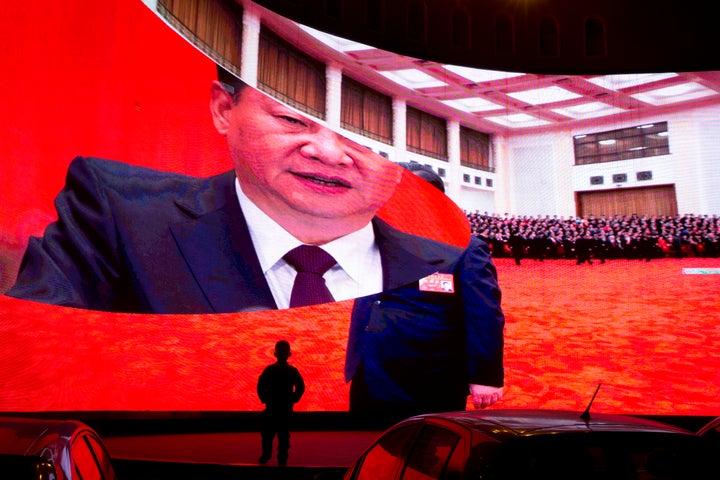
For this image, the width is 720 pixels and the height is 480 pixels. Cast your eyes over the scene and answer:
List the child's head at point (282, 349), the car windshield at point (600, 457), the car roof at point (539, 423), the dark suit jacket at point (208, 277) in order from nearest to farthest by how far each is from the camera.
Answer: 1. the car windshield at point (600, 457)
2. the car roof at point (539, 423)
3. the child's head at point (282, 349)
4. the dark suit jacket at point (208, 277)

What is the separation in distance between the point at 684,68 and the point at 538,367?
4.86 meters

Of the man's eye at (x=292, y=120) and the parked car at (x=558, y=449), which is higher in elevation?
the man's eye at (x=292, y=120)

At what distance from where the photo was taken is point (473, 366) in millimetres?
7000

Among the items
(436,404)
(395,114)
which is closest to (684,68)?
(395,114)

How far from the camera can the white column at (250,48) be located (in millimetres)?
7383

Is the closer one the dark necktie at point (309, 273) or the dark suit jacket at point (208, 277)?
the dark suit jacket at point (208, 277)

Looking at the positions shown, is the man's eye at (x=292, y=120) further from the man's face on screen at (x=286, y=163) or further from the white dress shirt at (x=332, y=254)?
the white dress shirt at (x=332, y=254)

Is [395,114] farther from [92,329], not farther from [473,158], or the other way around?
[92,329]

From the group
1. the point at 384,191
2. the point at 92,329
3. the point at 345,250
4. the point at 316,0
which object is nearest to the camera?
the point at 92,329

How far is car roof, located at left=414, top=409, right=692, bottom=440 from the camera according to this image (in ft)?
5.84

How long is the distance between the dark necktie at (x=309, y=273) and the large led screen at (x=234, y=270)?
15 cm

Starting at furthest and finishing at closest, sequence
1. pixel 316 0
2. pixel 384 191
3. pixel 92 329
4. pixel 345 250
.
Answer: pixel 316 0
pixel 384 191
pixel 345 250
pixel 92 329

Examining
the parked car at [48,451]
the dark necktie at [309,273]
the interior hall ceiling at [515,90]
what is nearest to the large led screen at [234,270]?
the dark necktie at [309,273]

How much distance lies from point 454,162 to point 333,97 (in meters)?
1.82
